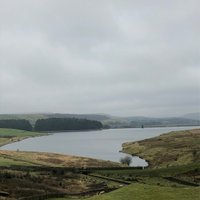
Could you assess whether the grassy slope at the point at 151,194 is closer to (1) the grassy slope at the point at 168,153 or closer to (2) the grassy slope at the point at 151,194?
(2) the grassy slope at the point at 151,194

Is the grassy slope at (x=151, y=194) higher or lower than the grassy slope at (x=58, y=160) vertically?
higher

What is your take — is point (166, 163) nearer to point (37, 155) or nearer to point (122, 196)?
point (37, 155)

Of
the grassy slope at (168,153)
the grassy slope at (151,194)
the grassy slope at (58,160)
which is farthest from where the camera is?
the grassy slope at (58,160)

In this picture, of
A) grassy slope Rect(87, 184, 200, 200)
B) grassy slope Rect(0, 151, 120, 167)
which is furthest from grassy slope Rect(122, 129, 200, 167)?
grassy slope Rect(87, 184, 200, 200)

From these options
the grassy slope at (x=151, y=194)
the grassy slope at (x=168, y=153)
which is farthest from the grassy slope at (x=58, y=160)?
the grassy slope at (x=151, y=194)

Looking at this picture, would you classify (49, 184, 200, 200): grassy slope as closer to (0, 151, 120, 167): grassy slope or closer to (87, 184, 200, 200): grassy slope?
(87, 184, 200, 200): grassy slope

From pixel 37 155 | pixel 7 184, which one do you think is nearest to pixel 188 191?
pixel 7 184

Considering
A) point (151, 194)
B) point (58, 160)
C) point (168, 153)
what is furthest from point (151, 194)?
point (168, 153)

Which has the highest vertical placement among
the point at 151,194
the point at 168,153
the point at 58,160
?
the point at 151,194

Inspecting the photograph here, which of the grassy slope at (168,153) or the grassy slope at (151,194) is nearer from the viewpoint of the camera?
the grassy slope at (151,194)

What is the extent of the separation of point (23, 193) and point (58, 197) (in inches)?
375

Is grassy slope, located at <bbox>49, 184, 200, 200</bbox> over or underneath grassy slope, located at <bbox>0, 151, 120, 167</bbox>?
over

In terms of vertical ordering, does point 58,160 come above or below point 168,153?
below

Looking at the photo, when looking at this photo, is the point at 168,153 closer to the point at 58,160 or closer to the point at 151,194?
the point at 58,160
